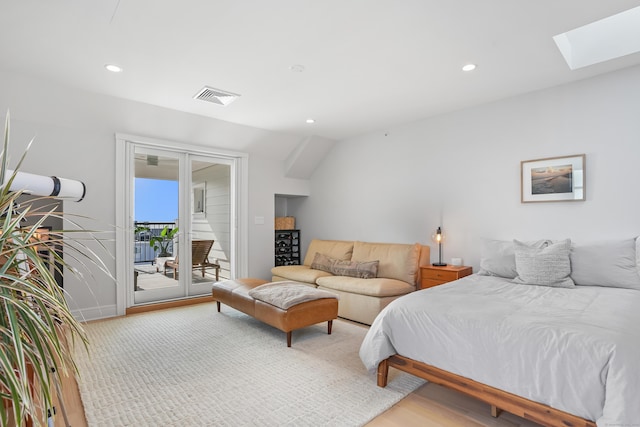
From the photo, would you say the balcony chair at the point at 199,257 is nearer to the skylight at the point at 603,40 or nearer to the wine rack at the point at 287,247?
the wine rack at the point at 287,247

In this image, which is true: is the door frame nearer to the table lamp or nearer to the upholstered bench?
the upholstered bench

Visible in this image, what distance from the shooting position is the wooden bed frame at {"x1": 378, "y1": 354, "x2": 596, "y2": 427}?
167 cm

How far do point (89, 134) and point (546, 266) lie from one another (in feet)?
17.1

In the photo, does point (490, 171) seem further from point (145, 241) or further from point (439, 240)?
point (145, 241)

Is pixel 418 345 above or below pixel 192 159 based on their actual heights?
below

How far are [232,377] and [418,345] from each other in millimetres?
1449

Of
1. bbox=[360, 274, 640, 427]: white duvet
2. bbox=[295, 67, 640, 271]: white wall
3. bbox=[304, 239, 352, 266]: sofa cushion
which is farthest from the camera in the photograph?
bbox=[304, 239, 352, 266]: sofa cushion

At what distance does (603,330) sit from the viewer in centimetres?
173

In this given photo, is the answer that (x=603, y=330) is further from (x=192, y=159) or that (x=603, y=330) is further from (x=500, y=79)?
(x=192, y=159)

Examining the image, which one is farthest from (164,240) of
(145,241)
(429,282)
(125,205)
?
(429,282)

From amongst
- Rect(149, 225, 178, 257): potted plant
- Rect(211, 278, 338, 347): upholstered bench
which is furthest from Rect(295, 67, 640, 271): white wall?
Rect(149, 225, 178, 257): potted plant

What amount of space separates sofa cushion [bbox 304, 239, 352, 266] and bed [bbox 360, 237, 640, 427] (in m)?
2.49

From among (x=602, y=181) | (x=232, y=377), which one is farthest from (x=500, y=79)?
(x=232, y=377)

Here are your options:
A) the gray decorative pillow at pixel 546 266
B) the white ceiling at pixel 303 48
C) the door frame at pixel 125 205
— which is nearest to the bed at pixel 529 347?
the gray decorative pillow at pixel 546 266
